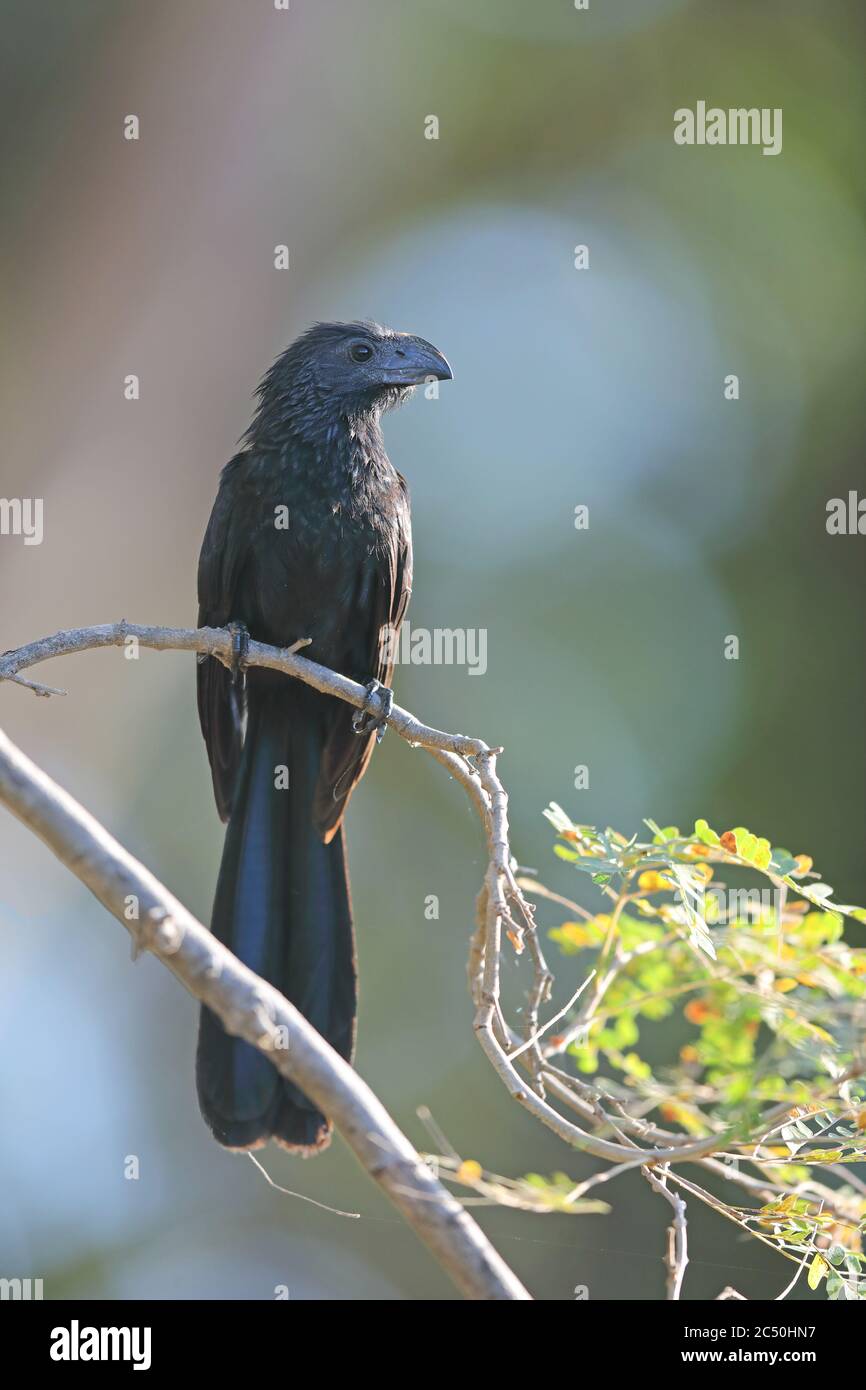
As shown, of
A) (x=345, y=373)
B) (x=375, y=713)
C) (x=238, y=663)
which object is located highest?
(x=345, y=373)

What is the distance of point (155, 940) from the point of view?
135 centimetres

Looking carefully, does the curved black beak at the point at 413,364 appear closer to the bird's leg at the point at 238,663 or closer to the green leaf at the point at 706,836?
the bird's leg at the point at 238,663

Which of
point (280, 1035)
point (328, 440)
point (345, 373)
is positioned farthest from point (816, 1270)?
point (345, 373)

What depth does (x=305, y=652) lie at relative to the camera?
362 centimetres

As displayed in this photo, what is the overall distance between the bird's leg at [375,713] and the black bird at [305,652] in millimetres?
15

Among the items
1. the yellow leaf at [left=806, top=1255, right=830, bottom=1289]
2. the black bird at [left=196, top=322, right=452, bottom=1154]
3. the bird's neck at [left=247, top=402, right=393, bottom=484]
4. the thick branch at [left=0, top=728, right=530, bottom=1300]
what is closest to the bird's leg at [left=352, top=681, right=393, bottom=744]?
the black bird at [left=196, top=322, right=452, bottom=1154]

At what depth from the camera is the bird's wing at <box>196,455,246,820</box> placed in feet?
11.7

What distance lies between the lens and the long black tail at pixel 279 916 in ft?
9.70

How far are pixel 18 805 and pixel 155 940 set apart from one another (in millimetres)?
231

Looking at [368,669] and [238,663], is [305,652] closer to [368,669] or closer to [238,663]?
[368,669]

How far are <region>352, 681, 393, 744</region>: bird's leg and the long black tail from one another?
248mm

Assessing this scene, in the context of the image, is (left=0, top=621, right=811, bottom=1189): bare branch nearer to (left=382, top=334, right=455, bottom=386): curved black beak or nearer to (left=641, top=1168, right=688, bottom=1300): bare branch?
(left=641, top=1168, right=688, bottom=1300): bare branch

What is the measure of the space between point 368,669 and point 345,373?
0.98 metres
